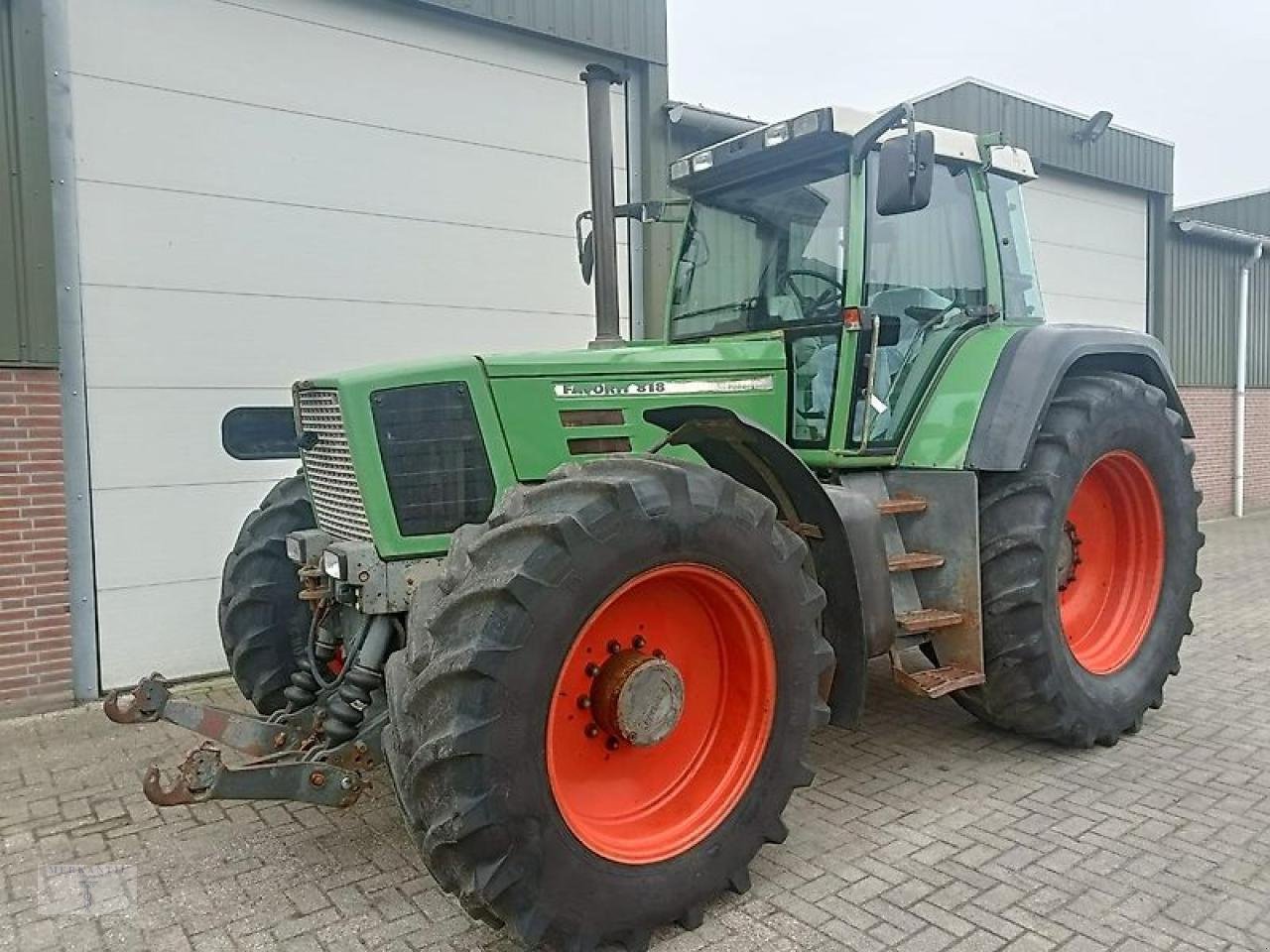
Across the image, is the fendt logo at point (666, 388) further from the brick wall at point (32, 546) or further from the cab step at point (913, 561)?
the brick wall at point (32, 546)

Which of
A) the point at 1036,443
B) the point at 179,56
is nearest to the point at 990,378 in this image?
the point at 1036,443

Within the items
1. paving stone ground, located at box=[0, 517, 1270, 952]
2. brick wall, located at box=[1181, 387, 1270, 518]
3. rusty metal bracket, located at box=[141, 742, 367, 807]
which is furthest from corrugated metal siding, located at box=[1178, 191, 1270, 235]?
rusty metal bracket, located at box=[141, 742, 367, 807]

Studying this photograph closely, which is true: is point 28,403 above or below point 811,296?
below

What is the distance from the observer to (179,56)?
5.38m

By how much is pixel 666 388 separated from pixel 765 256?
926mm

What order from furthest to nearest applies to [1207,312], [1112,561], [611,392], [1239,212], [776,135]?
[1239,212] < [1207,312] < [1112,561] < [776,135] < [611,392]

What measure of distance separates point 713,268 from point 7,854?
137 inches

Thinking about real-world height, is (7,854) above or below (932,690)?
below

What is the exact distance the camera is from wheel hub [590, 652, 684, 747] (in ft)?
8.80

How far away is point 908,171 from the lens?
3.28 meters

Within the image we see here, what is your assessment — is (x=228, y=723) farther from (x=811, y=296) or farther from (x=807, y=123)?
(x=807, y=123)

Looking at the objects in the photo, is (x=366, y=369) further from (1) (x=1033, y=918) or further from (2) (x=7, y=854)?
(1) (x=1033, y=918)

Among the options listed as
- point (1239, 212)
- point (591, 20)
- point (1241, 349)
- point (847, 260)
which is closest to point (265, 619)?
point (847, 260)

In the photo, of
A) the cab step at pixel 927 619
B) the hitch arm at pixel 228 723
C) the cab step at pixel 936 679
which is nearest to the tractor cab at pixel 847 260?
the cab step at pixel 927 619
